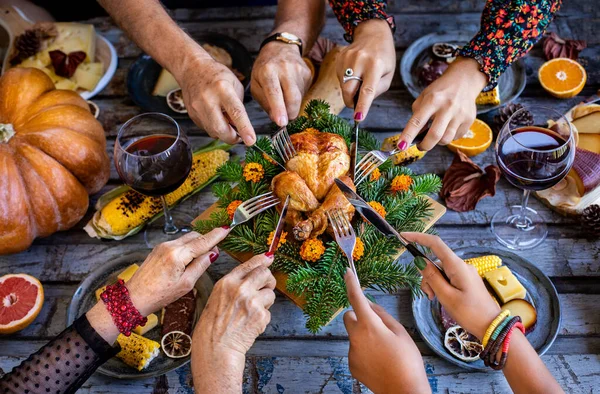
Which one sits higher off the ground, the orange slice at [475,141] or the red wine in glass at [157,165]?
the red wine in glass at [157,165]

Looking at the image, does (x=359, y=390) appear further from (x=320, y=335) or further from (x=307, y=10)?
(x=307, y=10)

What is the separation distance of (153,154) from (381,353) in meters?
0.91

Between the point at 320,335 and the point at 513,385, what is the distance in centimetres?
62

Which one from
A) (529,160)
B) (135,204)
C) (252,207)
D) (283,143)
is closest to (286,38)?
(283,143)

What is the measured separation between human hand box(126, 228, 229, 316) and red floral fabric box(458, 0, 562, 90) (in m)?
1.04

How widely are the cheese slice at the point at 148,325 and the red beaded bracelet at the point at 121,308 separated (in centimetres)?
Answer: 21

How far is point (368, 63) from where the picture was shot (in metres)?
1.76

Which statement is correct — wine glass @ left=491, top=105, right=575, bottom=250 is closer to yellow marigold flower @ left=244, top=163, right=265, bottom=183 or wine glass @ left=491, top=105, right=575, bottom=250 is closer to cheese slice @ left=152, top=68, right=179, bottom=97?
yellow marigold flower @ left=244, top=163, right=265, bottom=183

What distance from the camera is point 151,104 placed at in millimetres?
2219

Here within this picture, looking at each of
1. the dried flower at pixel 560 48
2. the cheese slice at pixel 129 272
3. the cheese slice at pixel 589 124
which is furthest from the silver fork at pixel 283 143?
the dried flower at pixel 560 48

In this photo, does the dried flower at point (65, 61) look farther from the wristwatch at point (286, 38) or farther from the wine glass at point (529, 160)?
the wine glass at point (529, 160)

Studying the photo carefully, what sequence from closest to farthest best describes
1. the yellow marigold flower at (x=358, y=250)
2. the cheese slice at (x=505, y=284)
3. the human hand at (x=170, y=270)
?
the human hand at (x=170, y=270), the yellow marigold flower at (x=358, y=250), the cheese slice at (x=505, y=284)

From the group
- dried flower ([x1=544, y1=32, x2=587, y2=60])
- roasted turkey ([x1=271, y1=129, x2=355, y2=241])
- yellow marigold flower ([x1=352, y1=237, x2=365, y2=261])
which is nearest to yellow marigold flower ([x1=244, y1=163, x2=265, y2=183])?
roasted turkey ([x1=271, y1=129, x2=355, y2=241])

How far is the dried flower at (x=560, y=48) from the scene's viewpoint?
227 cm
